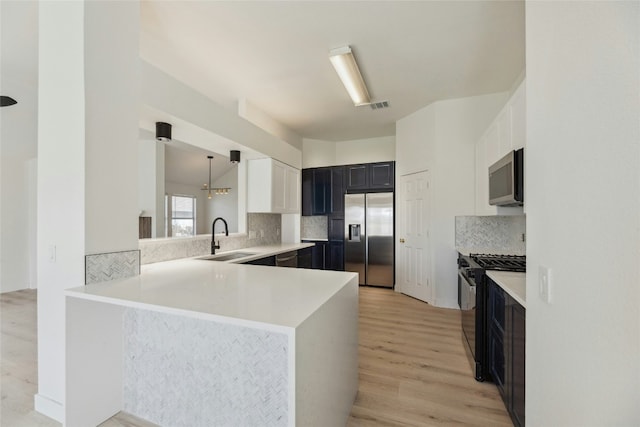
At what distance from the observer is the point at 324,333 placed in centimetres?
128

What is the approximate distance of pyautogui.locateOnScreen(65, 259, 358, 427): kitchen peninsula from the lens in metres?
1.17

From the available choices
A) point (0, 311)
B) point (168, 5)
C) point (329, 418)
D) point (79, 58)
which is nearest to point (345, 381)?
point (329, 418)

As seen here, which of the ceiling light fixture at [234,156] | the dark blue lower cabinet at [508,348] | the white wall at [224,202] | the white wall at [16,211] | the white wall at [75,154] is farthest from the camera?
the white wall at [224,202]

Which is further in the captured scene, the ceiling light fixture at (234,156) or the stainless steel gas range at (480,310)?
the ceiling light fixture at (234,156)

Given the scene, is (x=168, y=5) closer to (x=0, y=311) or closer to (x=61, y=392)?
(x=61, y=392)

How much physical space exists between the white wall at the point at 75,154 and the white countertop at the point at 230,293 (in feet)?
1.13

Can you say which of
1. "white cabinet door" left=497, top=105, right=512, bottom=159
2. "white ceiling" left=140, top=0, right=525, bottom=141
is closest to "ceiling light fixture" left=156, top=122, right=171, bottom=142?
"white ceiling" left=140, top=0, right=525, bottom=141

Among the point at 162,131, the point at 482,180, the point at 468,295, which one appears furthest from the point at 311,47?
the point at 468,295

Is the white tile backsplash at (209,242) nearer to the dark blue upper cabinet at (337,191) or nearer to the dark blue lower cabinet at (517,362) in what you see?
the dark blue upper cabinet at (337,191)

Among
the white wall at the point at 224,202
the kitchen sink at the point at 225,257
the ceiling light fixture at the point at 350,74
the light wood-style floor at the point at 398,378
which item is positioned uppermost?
the ceiling light fixture at the point at 350,74

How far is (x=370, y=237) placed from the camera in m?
4.84

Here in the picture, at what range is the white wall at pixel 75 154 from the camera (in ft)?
5.27

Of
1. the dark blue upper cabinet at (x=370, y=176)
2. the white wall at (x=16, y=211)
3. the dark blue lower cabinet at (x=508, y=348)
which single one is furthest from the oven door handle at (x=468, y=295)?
the white wall at (x=16, y=211)

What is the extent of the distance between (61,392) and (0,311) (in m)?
3.22
